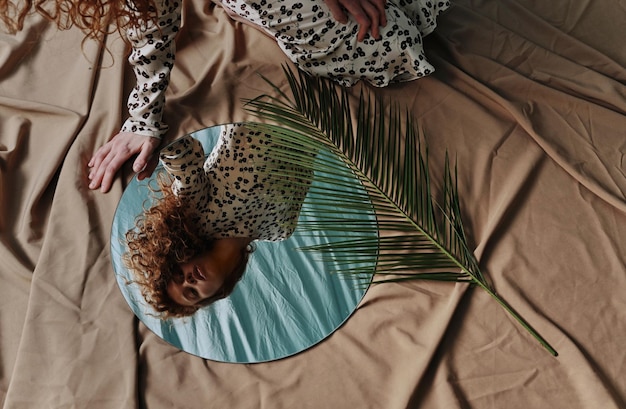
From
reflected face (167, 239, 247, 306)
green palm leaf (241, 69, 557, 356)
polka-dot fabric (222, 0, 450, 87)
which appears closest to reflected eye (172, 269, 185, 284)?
reflected face (167, 239, 247, 306)

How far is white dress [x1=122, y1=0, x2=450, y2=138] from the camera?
1359 mm

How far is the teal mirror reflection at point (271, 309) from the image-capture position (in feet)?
3.91

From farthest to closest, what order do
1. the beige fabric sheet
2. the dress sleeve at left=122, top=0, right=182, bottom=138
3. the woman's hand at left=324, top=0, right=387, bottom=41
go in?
the woman's hand at left=324, top=0, right=387, bottom=41 < the dress sleeve at left=122, top=0, right=182, bottom=138 < the beige fabric sheet

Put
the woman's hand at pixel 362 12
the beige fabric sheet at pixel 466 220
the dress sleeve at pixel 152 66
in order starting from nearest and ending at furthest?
the beige fabric sheet at pixel 466 220
the dress sleeve at pixel 152 66
the woman's hand at pixel 362 12

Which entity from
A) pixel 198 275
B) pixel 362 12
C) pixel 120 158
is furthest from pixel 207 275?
pixel 362 12

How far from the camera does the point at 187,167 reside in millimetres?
1340

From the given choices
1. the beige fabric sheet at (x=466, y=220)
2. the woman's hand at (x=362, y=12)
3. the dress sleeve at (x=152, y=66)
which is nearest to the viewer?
the beige fabric sheet at (x=466, y=220)

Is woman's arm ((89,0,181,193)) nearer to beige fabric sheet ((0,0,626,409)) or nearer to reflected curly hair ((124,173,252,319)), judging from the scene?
beige fabric sheet ((0,0,626,409))

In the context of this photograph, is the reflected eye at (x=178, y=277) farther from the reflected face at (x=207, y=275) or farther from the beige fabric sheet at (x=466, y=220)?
the beige fabric sheet at (x=466, y=220)

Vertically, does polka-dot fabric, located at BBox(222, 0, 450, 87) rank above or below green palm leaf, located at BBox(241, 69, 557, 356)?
above

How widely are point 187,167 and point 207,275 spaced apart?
0.23 m

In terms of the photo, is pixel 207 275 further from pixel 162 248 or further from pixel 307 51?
pixel 307 51

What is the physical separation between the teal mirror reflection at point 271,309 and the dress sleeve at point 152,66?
30 centimetres

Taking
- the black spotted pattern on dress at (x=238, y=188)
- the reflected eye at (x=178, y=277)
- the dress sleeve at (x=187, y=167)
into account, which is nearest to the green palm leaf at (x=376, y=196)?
the black spotted pattern on dress at (x=238, y=188)
